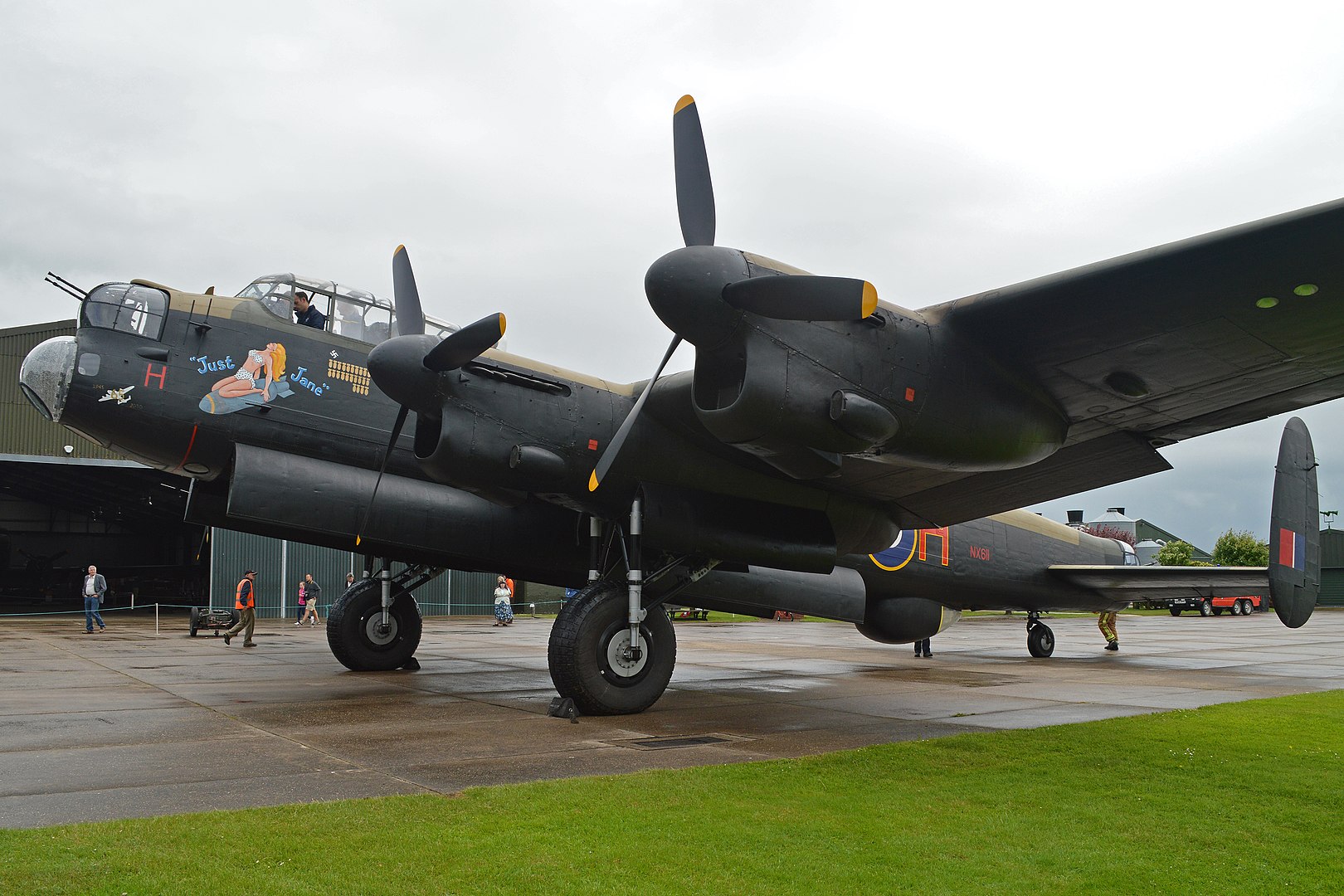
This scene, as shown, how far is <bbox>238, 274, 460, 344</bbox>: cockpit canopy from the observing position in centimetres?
1152

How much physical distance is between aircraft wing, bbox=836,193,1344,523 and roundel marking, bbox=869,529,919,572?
5040 mm

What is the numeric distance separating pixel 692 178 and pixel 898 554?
329 inches

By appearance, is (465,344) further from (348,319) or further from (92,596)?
(92,596)

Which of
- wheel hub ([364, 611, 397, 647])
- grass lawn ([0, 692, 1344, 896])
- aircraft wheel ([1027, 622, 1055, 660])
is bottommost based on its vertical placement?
aircraft wheel ([1027, 622, 1055, 660])

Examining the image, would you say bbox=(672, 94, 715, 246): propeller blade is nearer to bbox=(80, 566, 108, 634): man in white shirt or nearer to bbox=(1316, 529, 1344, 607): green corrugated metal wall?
bbox=(80, 566, 108, 634): man in white shirt

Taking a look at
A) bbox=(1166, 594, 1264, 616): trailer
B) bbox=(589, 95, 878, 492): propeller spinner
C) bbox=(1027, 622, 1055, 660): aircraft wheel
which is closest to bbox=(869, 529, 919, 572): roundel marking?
bbox=(1027, 622, 1055, 660): aircraft wheel

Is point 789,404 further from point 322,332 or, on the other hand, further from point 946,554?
point 946,554

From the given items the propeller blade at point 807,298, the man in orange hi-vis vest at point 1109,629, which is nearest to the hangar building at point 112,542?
the man in orange hi-vis vest at point 1109,629

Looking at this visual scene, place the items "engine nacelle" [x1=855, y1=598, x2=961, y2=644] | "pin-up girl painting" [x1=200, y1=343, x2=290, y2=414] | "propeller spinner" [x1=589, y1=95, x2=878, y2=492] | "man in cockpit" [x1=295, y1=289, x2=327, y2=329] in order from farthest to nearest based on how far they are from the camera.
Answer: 1. "engine nacelle" [x1=855, y1=598, x2=961, y2=644]
2. "man in cockpit" [x1=295, y1=289, x2=327, y2=329]
3. "pin-up girl painting" [x1=200, y1=343, x2=290, y2=414]
4. "propeller spinner" [x1=589, y1=95, x2=878, y2=492]

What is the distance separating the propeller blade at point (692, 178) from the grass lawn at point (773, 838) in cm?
441

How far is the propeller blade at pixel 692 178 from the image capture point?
8172 mm

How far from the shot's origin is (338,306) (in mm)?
11945

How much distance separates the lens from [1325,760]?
7.25m

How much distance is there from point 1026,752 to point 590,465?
5.07 meters
